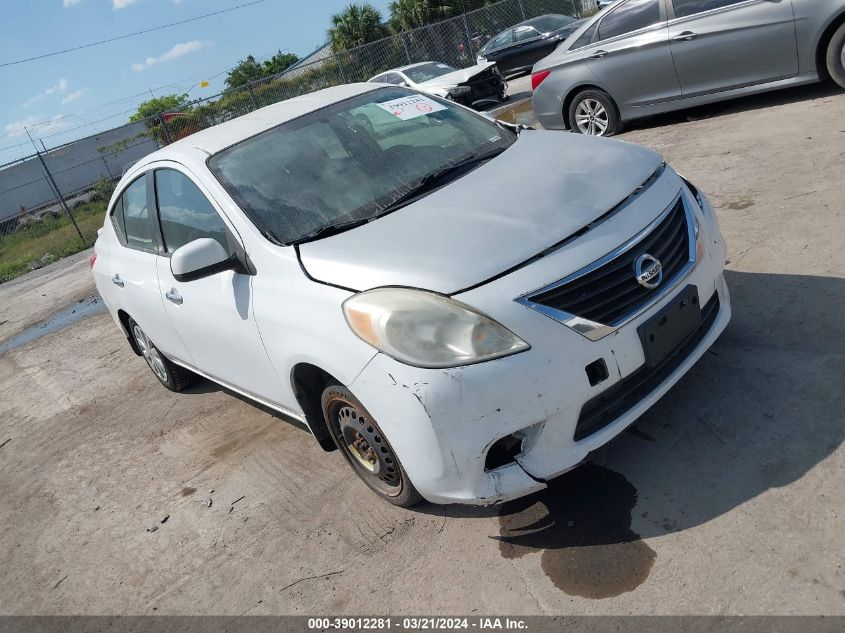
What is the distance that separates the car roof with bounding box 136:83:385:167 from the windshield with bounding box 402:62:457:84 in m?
11.3

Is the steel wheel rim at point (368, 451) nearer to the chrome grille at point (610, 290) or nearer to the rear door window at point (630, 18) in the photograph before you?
the chrome grille at point (610, 290)

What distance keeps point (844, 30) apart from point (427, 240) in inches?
229

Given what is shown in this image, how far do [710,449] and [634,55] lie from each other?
6048 mm

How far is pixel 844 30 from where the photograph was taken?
6797 mm

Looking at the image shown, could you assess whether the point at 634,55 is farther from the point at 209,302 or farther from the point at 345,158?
the point at 209,302

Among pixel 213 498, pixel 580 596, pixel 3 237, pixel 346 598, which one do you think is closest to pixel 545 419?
pixel 580 596

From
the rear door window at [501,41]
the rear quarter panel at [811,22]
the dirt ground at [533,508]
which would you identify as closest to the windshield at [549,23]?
the rear door window at [501,41]

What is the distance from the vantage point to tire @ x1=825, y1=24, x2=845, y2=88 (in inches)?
269

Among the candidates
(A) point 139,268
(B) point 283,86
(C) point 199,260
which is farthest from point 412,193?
(B) point 283,86

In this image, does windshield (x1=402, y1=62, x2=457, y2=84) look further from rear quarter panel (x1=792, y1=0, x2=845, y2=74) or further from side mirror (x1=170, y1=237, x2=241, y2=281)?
side mirror (x1=170, y1=237, x2=241, y2=281)

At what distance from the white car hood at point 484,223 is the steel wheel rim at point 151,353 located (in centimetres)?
263

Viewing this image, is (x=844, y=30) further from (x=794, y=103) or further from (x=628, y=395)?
(x=628, y=395)

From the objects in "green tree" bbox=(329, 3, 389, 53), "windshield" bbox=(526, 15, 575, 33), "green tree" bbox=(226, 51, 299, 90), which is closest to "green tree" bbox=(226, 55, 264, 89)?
"green tree" bbox=(226, 51, 299, 90)

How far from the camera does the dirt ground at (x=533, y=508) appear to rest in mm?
2609
